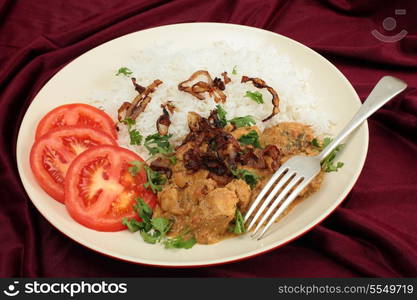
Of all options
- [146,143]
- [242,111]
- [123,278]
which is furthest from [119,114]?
[123,278]

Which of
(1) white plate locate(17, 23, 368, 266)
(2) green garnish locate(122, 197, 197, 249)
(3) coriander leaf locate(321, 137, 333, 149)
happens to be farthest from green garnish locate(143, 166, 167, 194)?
(3) coriander leaf locate(321, 137, 333, 149)

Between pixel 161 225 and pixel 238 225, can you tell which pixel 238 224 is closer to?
pixel 238 225

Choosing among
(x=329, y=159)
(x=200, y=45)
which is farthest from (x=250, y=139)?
(x=200, y=45)

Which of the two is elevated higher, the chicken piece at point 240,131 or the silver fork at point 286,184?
the chicken piece at point 240,131

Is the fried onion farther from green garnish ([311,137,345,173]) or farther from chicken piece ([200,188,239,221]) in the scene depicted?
chicken piece ([200,188,239,221])

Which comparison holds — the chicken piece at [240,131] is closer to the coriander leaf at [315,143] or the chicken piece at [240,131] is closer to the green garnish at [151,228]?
the coriander leaf at [315,143]

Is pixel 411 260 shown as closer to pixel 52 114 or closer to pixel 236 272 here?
pixel 236 272

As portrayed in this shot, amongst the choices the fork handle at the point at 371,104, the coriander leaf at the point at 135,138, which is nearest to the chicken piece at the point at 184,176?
the coriander leaf at the point at 135,138
